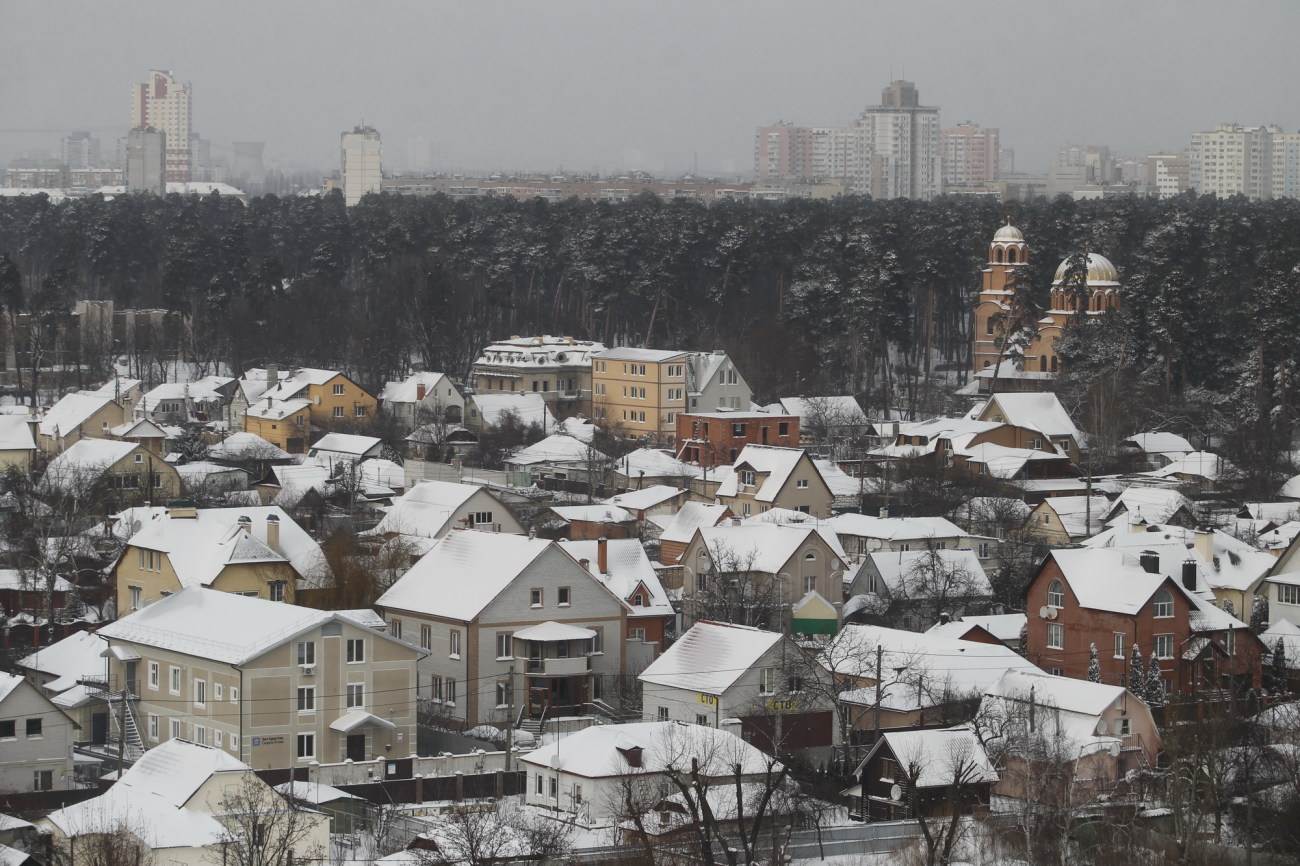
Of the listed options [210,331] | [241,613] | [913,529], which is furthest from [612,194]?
[241,613]

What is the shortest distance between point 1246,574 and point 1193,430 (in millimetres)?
21672

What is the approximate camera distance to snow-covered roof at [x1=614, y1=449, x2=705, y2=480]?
176ft

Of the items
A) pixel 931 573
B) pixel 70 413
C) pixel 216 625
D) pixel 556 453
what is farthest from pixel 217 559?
pixel 70 413

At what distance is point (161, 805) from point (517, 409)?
39111 mm

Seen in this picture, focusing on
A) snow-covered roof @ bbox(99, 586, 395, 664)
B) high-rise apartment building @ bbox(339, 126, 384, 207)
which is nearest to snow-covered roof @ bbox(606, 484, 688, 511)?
snow-covered roof @ bbox(99, 586, 395, 664)

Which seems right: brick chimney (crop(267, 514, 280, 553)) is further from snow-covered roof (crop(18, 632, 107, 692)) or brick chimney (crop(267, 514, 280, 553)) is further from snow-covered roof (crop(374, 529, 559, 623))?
snow-covered roof (crop(18, 632, 107, 692))

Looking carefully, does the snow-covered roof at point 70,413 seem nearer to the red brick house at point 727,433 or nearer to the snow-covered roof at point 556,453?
the snow-covered roof at point 556,453

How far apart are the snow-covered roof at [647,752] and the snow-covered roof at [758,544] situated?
1098cm

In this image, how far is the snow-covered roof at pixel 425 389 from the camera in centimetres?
6300

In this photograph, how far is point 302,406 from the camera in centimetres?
6112

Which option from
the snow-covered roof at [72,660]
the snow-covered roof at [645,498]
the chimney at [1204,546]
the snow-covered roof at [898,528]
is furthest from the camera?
the snow-covered roof at [645,498]

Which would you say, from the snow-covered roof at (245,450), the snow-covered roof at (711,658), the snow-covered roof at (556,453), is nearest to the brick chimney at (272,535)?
the snow-covered roof at (711,658)

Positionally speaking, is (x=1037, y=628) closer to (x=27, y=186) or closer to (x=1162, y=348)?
(x=1162, y=348)

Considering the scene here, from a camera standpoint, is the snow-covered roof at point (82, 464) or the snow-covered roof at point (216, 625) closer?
the snow-covered roof at point (216, 625)
